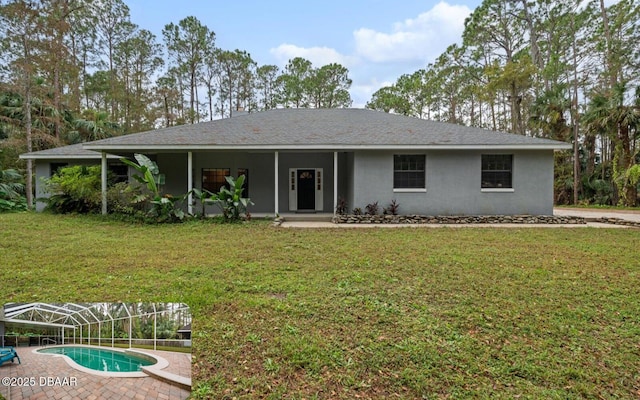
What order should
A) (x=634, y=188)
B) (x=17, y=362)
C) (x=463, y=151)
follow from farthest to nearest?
1. (x=634, y=188)
2. (x=463, y=151)
3. (x=17, y=362)

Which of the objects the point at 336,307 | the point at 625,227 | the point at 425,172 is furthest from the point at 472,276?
the point at 625,227

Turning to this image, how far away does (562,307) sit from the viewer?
4031 millimetres

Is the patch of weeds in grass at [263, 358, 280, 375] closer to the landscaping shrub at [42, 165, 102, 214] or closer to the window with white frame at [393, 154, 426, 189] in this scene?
the window with white frame at [393, 154, 426, 189]

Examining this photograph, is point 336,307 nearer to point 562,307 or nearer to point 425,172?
point 562,307

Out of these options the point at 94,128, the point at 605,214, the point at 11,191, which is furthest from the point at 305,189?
the point at 11,191

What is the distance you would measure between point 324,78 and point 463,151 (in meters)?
22.3

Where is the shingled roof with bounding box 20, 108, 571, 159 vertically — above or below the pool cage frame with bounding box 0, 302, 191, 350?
above

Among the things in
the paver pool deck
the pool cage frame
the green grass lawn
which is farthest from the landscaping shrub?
the paver pool deck

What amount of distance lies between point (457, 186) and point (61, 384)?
41.9 ft

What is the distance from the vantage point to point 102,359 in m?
1.20

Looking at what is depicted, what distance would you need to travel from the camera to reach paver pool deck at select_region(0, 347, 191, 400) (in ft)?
3.72

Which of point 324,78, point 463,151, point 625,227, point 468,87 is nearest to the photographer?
point 625,227

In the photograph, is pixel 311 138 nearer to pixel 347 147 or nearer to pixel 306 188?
pixel 347 147

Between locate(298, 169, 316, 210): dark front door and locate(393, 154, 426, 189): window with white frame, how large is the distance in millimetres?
3533
